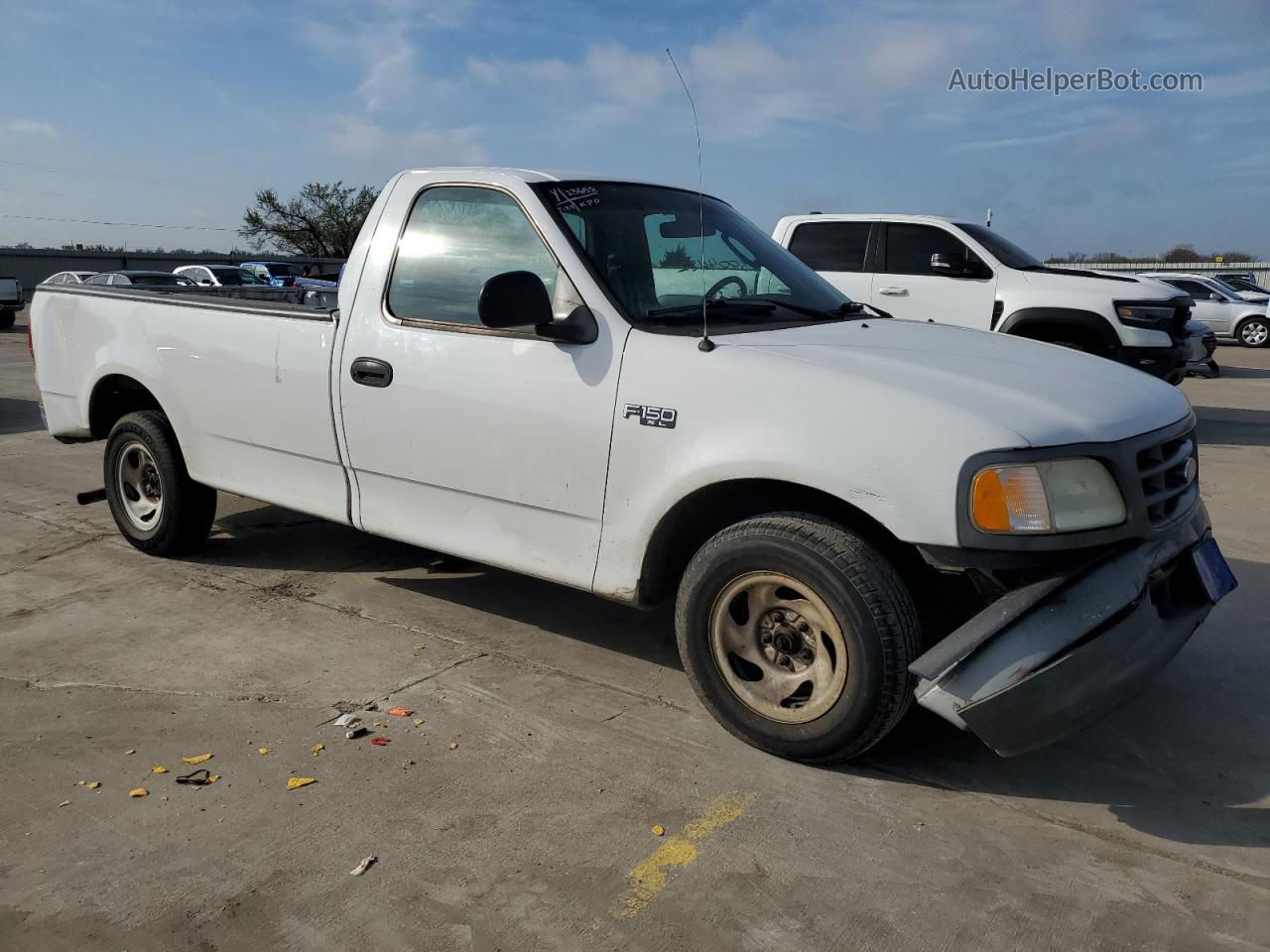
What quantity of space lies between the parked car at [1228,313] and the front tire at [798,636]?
2288 cm

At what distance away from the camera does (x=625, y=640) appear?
454 centimetres

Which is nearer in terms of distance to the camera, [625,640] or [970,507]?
[970,507]

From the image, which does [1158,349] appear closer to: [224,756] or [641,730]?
[641,730]

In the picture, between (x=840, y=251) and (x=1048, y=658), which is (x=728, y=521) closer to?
(x=1048, y=658)

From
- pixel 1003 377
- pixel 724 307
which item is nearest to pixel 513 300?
pixel 724 307

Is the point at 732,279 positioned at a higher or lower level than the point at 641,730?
higher

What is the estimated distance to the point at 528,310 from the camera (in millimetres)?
3633

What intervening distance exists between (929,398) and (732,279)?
1.35 metres

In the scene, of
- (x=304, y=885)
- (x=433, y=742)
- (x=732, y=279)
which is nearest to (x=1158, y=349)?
(x=732, y=279)

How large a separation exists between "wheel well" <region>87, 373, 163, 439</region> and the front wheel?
24107mm

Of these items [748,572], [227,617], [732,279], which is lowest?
[227,617]

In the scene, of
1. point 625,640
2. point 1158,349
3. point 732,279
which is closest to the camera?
point 732,279

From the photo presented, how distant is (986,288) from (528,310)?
7576mm

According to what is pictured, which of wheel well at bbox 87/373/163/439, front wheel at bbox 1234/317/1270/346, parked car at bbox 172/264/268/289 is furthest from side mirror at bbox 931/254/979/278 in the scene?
parked car at bbox 172/264/268/289
